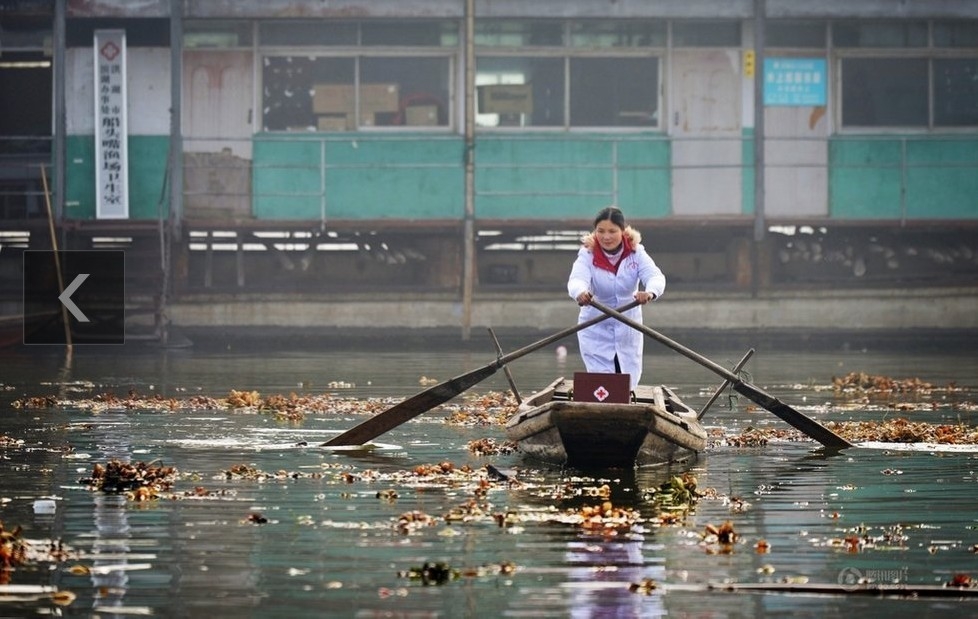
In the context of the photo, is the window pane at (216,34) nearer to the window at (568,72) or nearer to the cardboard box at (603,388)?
the window at (568,72)

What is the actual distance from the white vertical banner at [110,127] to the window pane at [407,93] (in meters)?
4.06

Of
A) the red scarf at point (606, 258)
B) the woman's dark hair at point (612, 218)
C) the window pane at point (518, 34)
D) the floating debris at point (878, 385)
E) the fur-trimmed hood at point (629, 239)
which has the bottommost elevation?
the floating debris at point (878, 385)

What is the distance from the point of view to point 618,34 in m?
34.1

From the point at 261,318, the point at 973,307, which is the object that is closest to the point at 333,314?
the point at 261,318

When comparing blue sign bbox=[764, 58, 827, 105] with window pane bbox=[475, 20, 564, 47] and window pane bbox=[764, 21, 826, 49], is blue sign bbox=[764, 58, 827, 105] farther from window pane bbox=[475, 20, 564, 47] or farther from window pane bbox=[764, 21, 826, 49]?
window pane bbox=[475, 20, 564, 47]

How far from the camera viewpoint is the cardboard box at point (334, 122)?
33969 millimetres

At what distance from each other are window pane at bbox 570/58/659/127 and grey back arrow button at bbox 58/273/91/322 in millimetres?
8723

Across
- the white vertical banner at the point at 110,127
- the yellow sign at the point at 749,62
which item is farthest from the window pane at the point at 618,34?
the white vertical banner at the point at 110,127

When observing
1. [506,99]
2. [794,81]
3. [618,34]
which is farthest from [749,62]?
[506,99]

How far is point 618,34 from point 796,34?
3137mm

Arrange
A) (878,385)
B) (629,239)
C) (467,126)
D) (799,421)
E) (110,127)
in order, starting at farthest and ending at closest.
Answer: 1. (467,126)
2. (110,127)
3. (878,385)
4. (799,421)
5. (629,239)

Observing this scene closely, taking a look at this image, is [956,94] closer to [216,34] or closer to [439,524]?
[216,34]

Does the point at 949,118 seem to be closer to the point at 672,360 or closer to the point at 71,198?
the point at 672,360

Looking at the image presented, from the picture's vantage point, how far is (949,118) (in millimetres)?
34875
